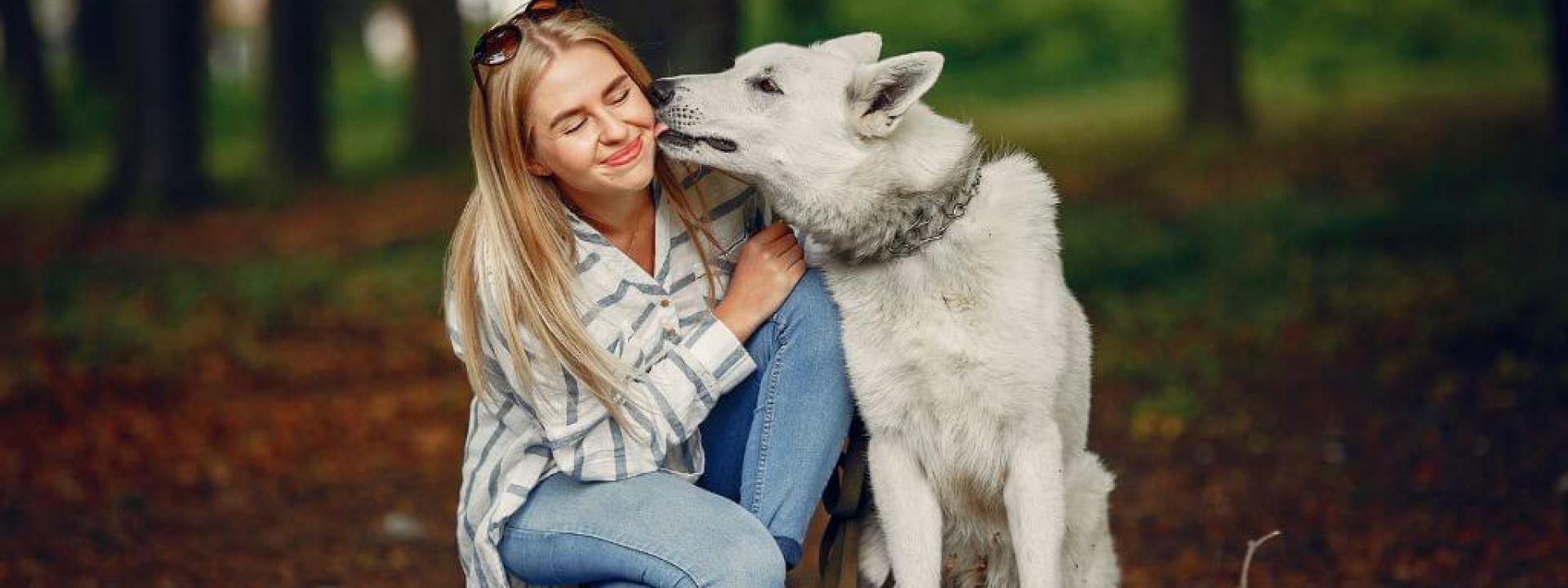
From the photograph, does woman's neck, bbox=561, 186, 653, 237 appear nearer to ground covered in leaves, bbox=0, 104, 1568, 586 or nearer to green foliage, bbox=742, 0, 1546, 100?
ground covered in leaves, bbox=0, 104, 1568, 586

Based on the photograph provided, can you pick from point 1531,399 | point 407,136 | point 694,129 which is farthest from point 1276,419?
point 407,136

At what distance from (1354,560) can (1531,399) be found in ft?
5.42

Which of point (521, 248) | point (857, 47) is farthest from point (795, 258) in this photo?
point (521, 248)

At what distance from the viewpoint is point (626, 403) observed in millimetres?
3068

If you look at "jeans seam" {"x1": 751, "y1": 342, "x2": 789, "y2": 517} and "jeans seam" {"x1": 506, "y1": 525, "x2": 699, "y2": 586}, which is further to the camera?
"jeans seam" {"x1": 751, "y1": 342, "x2": 789, "y2": 517}

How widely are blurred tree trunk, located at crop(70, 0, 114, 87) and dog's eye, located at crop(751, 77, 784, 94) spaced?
1843 centimetres

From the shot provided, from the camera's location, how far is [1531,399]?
Answer: 587cm

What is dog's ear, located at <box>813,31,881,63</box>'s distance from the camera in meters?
3.38

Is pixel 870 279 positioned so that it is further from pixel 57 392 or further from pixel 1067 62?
pixel 1067 62

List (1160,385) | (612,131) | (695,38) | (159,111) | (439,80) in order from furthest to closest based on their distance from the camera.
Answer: (439,80) → (159,111) → (695,38) → (1160,385) → (612,131)

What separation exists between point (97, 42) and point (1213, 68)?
14.5 metres

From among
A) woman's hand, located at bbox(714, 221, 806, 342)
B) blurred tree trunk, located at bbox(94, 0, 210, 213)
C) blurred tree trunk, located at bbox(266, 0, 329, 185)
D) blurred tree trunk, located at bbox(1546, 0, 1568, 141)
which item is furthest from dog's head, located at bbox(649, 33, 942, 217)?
blurred tree trunk, located at bbox(266, 0, 329, 185)

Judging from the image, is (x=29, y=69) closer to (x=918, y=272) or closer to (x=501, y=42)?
(x=501, y=42)

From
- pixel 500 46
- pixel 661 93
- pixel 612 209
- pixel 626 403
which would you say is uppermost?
pixel 500 46
